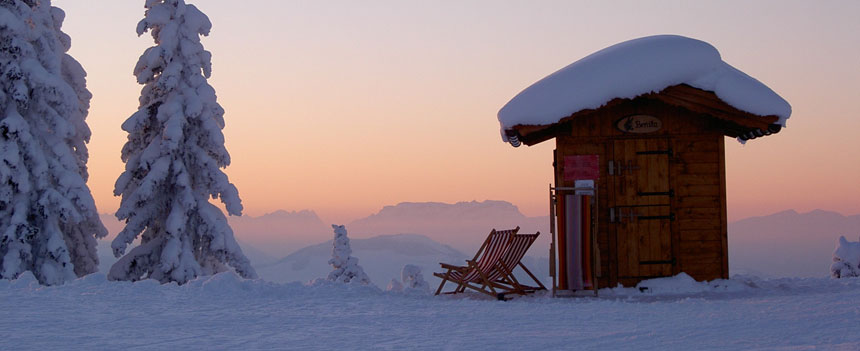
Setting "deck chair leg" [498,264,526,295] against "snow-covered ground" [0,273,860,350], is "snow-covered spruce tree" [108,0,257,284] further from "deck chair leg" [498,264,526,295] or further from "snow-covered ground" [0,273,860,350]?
"deck chair leg" [498,264,526,295]

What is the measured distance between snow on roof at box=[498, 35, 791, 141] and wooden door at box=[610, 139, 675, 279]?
112 cm

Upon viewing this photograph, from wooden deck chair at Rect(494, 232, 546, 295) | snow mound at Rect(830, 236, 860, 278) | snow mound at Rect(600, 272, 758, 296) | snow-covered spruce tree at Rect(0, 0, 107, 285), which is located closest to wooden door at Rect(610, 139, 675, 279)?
snow mound at Rect(600, 272, 758, 296)

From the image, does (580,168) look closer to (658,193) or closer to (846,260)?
(658,193)

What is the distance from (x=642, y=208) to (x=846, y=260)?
694 centimetres

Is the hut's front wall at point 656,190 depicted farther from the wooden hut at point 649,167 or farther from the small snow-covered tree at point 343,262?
the small snow-covered tree at point 343,262

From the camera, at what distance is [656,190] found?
559 inches

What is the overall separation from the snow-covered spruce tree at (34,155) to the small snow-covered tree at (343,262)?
590 centimetres

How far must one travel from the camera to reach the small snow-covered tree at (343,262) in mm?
20641

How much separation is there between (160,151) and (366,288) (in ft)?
24.0

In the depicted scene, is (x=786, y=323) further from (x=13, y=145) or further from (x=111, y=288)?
(x=13, y=145)

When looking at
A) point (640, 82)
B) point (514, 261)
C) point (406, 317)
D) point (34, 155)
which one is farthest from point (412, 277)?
point (406, 317)

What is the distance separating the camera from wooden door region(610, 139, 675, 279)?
1415 cm

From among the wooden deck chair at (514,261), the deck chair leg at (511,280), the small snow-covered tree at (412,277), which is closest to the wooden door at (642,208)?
the wooden deck chair at (514,261)

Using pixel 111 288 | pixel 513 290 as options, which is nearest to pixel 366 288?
pixel 513 290
